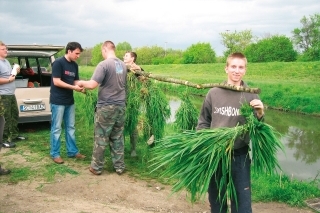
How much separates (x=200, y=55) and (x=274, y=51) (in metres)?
18.8

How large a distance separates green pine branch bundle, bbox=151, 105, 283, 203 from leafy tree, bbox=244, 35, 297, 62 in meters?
48.4

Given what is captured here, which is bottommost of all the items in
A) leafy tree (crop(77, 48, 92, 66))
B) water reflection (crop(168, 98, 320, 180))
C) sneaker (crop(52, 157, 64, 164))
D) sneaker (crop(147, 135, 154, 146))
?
water reflection (crop(168, 98, 320, 180))

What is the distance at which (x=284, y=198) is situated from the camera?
509 cm

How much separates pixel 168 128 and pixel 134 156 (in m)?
1.07

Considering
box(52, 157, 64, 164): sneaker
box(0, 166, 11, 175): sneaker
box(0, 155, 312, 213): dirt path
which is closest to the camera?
box(0, 155, 312, 213): dirt path

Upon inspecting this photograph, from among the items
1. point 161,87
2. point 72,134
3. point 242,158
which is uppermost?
point 161,87

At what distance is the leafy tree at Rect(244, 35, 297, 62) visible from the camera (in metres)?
48.9

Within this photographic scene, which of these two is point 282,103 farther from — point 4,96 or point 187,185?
point 187,185

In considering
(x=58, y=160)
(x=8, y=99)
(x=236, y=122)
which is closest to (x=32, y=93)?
(x=8, y=99)

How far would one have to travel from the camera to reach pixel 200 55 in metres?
65.6

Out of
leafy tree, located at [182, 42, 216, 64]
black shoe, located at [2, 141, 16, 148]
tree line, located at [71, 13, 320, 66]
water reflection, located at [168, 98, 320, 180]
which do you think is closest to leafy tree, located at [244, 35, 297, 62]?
tree line, located at [71, 13, 320, 66]

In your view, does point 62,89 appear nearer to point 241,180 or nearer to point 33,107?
point 33,107

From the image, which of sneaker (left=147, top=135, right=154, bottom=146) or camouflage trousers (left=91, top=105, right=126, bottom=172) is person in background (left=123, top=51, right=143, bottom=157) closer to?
sneaker (left=147, top=135, right=154, bottom=146)

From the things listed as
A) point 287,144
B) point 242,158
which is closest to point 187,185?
point 242,158
